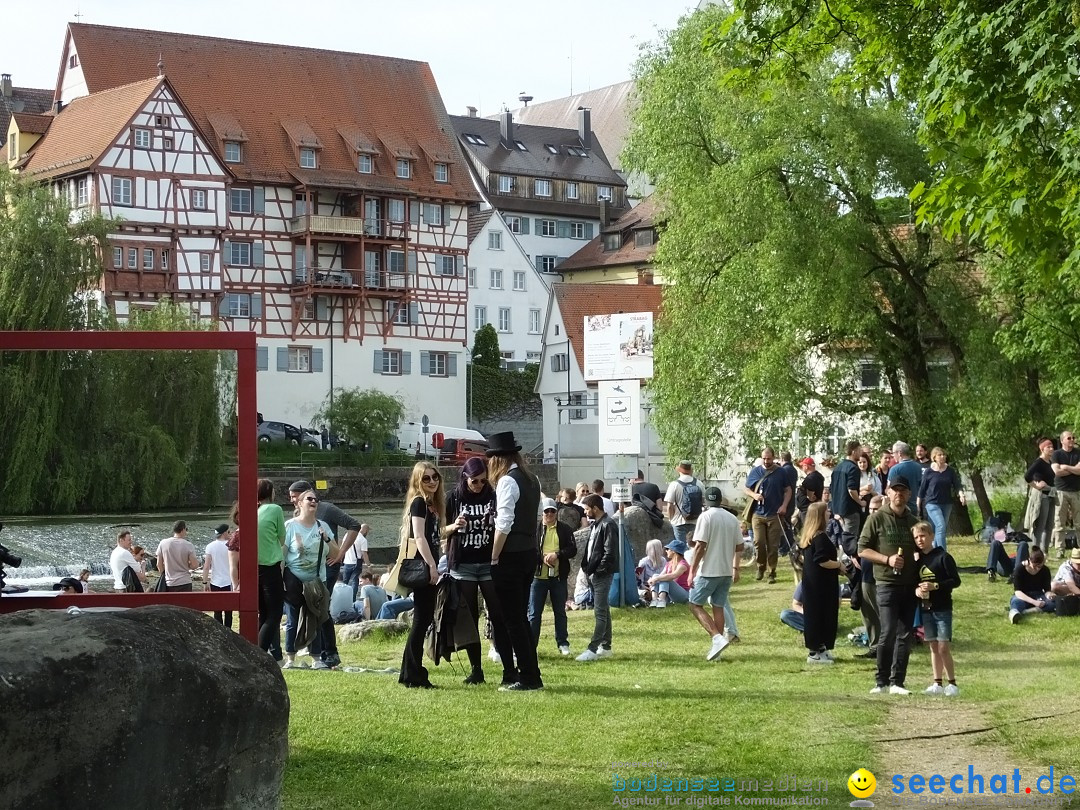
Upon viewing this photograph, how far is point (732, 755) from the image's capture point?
29.3 feet

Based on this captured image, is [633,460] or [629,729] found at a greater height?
[633,460]

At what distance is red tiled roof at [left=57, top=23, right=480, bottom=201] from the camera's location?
2864 inches

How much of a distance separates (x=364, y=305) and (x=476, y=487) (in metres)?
62.9

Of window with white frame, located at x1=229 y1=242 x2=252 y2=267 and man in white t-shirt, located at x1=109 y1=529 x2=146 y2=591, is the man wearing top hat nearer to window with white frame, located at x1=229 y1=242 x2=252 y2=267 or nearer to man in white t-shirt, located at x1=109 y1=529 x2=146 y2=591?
man in white t-shirt, located at x1=109 y1=529 x2=146 y2=591

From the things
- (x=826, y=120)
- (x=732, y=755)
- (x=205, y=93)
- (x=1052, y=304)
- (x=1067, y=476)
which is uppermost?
(x=205, y=93)

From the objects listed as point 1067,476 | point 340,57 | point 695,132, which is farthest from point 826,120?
point 340,57

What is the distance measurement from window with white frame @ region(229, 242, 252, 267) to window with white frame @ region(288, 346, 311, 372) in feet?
14.8

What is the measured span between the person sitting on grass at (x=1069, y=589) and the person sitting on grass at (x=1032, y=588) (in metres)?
0.13

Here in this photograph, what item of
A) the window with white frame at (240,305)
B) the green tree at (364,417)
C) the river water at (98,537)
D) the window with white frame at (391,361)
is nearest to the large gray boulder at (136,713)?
the river water at (98,537)

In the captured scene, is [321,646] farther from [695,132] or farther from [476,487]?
[695,132]

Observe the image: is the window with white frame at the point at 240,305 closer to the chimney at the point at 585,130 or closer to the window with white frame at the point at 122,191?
the window with white frame at the point at 122,191

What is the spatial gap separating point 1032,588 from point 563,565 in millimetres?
5796

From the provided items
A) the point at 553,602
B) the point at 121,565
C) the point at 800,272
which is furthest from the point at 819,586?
the point at 800,272

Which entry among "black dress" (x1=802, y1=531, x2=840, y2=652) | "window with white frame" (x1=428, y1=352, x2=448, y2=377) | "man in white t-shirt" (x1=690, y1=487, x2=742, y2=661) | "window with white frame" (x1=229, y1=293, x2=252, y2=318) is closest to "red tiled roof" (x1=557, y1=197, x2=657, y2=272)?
"window with white frame" (x1=428, y1=352, x2=448, y2=377)
